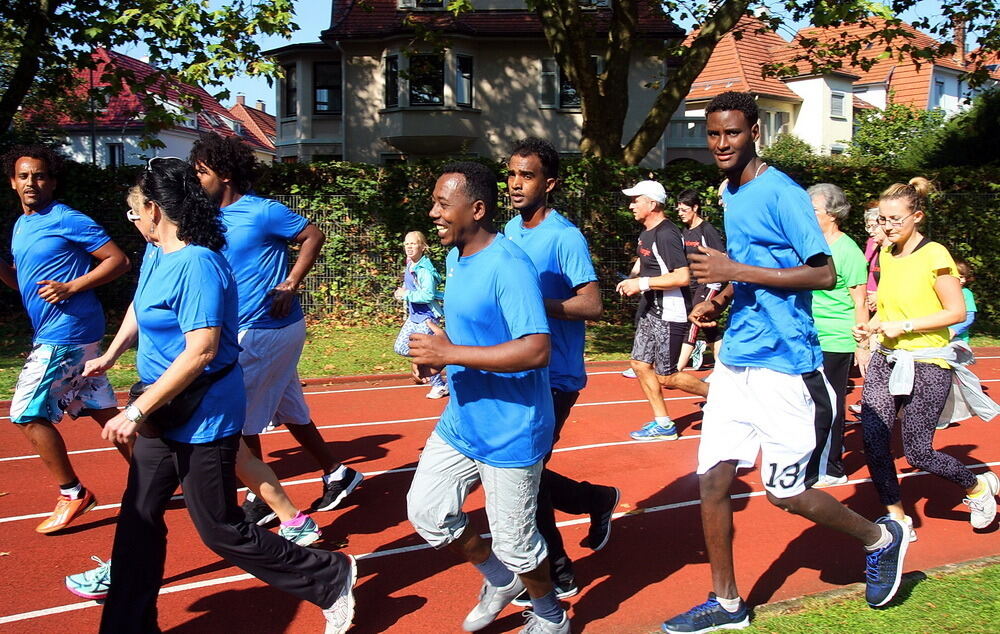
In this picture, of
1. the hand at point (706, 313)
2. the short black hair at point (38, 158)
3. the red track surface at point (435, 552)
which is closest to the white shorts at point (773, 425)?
the hand at point (706, 313)

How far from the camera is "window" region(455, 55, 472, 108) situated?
3129cm

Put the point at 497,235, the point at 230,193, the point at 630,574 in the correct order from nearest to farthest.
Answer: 1. the point at 497,235
2. the point at 630,574
3. the point at 230,193

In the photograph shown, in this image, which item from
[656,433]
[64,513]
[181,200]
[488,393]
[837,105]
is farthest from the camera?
[837,105]

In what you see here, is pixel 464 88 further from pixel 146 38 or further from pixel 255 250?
pixel 255 250

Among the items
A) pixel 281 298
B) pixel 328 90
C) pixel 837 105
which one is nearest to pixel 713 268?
pixel 281 298

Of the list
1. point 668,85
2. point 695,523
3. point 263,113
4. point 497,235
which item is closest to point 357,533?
point 695,523

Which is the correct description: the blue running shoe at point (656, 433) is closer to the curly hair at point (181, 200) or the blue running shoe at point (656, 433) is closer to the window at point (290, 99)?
the curly hair at point (181, 200)

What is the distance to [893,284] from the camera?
5.13 metres

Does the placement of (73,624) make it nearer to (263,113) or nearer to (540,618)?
(540,618)

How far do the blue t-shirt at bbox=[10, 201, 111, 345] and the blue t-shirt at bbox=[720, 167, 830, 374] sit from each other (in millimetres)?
3872

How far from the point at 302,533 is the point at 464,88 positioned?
28539 mm

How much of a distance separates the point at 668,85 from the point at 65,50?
10.6m

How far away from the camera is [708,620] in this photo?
3838mm

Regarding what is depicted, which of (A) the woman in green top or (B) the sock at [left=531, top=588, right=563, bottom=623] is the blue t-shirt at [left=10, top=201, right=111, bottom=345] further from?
(A) the woman in green top
